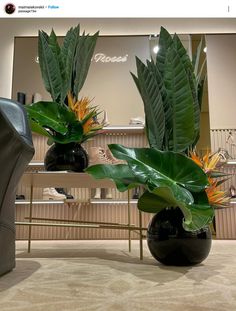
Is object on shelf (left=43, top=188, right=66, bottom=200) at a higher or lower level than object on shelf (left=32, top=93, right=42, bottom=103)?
lower

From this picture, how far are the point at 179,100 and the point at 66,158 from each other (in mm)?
563

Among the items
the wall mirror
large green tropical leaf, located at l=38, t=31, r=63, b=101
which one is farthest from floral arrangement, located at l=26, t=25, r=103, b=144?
the wall mirror

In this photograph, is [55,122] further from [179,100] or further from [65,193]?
[65,193]

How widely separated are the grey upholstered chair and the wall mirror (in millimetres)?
2565

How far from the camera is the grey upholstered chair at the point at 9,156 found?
0.87 metres

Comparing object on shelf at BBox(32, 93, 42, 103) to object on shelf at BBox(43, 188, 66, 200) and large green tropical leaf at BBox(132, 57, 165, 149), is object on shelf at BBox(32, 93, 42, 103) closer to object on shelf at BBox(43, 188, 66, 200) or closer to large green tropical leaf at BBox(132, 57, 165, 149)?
object on shelf at BBox(43, 188, 66, 200)

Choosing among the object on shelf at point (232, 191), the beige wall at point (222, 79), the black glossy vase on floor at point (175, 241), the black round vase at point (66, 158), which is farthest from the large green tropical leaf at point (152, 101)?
the beige wall at point (222, 79)

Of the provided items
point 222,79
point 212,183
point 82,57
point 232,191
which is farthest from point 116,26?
point 212,183

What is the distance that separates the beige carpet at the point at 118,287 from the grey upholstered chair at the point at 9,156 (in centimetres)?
11

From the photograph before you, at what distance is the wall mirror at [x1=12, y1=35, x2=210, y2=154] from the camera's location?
3.57 metres

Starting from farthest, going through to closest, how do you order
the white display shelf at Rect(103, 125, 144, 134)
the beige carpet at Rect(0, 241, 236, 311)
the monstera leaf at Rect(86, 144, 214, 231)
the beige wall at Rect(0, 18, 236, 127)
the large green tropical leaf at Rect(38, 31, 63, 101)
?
1. the beige wall at Rect(0, 18, 236, 127)
2. the white display shelf at Rect(103, 125, 144, 134)
3. the large green tropical leaf at Rect(38, 31, 63, 101)
4. the monstera leaf at Rect(86, 144, 214, 231)
5. the beige carpet at Rect(0, 241, 236, 311)

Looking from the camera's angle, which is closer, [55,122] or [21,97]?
[55,122]

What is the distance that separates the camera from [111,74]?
367 cm
